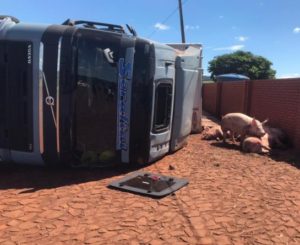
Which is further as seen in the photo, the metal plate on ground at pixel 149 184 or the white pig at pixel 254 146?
the white pig at pixel 254 146

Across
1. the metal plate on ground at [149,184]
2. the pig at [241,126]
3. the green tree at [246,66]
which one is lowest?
the metal plate on ground at [149,184]

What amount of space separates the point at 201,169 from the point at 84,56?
3.14m

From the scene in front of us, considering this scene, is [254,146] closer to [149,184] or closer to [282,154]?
[282,154]

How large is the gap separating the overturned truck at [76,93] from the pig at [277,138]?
425cm

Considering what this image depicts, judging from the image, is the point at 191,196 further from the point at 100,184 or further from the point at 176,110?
the point at 176,110

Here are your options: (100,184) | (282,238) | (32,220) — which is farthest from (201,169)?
(32,220)

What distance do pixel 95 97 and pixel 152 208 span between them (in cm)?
240

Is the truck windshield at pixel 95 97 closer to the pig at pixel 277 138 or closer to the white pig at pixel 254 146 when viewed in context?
the white pig at pixel 254 146

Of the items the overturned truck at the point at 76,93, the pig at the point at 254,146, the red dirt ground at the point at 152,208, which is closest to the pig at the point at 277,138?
the pig at the point at 254,146

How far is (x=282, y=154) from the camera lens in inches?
370

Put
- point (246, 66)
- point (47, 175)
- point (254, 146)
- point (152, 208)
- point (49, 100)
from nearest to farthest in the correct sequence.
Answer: point (152, 208)
point (49, 100)
point (47, 175)
point (254, 146)
point (246, 66)

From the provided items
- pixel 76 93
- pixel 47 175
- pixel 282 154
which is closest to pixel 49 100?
pixel 76 93

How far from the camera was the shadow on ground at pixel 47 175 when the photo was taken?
616cm

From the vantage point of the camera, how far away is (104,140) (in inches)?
273
